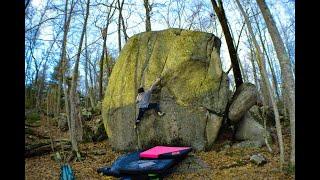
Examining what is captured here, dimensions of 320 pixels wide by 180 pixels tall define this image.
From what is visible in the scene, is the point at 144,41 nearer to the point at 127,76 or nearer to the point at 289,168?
the point at 127,76

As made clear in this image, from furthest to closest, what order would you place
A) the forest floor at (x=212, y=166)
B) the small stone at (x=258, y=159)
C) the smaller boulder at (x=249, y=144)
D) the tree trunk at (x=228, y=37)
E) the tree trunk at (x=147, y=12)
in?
the tree trunk at (x=147, y=12), the tree trunk at (x=228, y=37), the smaller boulder at (x=249, y=144), the small stone at (x=258, y=159), the forest floor at (x=212, y=166)

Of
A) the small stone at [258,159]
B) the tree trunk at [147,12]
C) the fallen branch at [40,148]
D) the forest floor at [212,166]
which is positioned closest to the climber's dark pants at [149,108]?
the forest floor at [212,166]

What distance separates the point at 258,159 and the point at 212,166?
1.46 metres

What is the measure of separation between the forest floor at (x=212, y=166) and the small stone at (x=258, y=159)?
126mm

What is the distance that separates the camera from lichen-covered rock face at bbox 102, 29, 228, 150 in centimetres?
1260

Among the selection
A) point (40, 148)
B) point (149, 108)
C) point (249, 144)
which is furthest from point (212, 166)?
point (40, 148)

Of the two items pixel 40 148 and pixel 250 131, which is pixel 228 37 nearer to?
pixel 250 131

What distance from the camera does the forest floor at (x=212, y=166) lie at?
9719 mm

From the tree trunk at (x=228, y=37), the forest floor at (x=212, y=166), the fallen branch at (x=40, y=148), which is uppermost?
the tree trunk at (x=228, y=37)

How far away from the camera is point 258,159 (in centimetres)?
1059

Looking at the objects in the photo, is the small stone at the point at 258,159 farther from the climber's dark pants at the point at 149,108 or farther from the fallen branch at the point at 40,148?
the fallen branch at the point at 40,148

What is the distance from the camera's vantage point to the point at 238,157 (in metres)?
11.4
